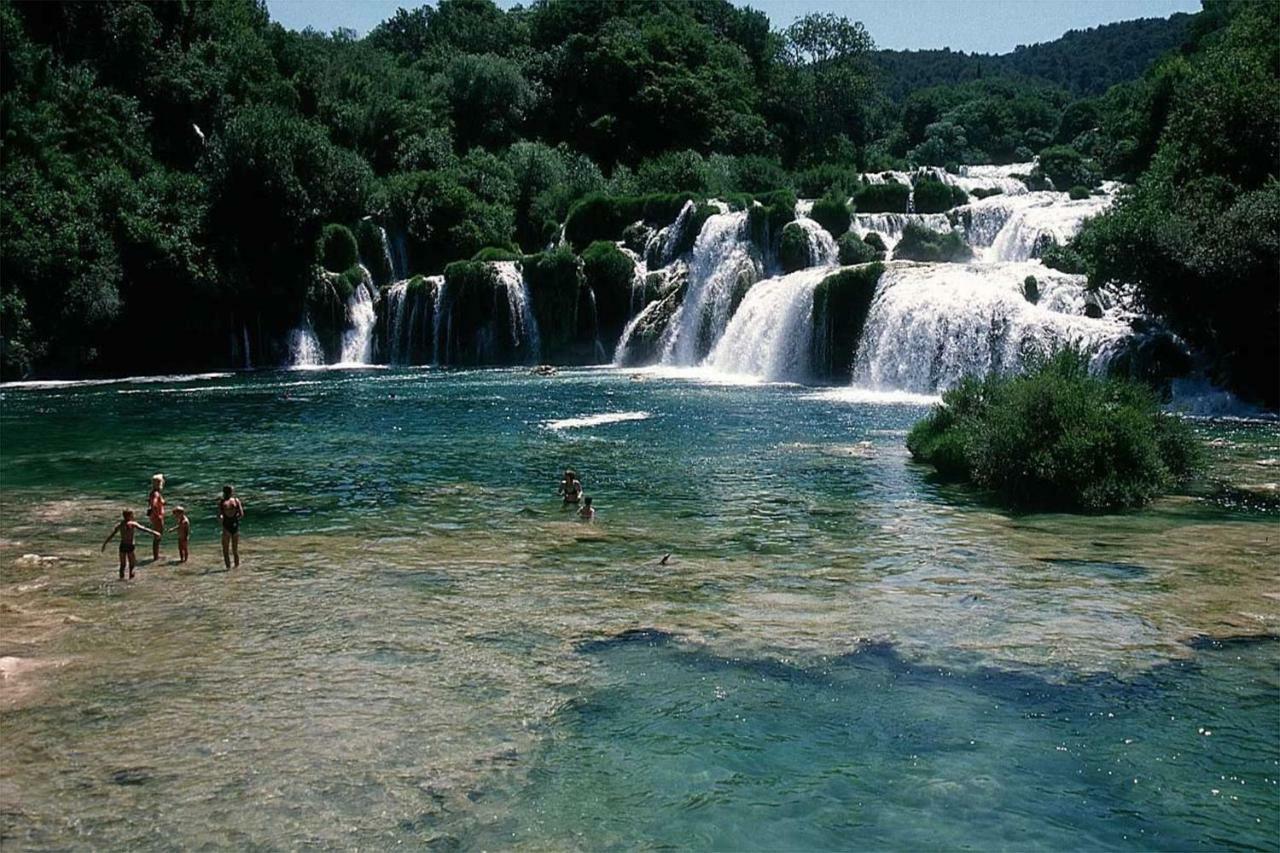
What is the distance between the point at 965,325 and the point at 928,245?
16.1 metres

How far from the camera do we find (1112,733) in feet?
33.5

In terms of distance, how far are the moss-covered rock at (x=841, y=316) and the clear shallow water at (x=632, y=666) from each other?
62.0 ft

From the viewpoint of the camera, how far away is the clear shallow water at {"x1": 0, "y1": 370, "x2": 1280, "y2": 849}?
8.91 m

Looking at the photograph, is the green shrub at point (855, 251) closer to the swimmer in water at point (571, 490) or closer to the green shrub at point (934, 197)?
the green shrub at point (934, 197)

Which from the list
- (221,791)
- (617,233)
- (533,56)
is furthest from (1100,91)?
(221,791)

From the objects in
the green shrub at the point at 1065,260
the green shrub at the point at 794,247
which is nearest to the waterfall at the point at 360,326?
the green shrub at the point at 794,247

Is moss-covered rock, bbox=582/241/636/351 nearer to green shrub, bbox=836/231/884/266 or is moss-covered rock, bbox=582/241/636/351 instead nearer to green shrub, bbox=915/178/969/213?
green shrub, bbox=836/231/884/266

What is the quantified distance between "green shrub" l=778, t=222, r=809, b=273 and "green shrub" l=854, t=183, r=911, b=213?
701 centimetres

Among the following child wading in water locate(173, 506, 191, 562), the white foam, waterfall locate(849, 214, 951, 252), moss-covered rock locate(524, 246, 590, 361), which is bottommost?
child wading in water locate(173, 506, 191, 562)

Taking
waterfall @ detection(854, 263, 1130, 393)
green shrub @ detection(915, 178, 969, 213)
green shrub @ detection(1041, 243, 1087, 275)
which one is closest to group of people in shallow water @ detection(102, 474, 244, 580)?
waterfall @ detection(854, 263, 1130, 393)

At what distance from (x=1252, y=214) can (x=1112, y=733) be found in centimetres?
2424

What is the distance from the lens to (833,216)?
53.3m

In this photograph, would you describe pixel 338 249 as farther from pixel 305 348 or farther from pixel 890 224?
pixel 890 224

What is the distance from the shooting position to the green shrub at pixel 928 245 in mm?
51562
